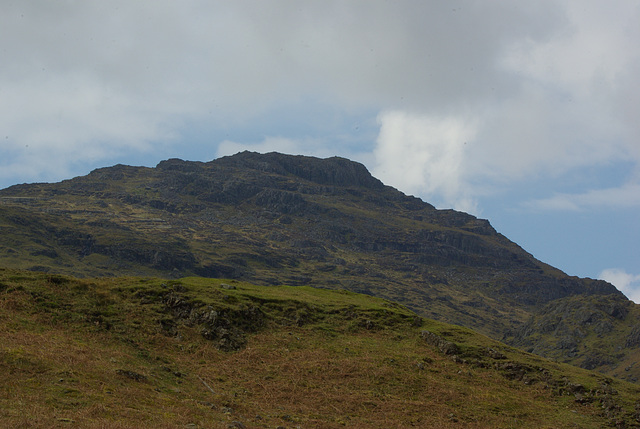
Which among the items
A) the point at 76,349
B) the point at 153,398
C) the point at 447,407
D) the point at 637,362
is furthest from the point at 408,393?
the point at 637,362

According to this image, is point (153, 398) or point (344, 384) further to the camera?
point (344, 384)

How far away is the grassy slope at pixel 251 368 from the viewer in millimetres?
23406

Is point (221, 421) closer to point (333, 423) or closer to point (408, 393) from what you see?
point (333, 423)

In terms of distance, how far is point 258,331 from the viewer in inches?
1563

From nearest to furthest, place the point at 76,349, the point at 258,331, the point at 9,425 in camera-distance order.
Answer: the point at 9,425, the point at 76,349, the point at 258,331

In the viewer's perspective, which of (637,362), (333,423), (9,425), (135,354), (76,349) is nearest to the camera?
(9,425)

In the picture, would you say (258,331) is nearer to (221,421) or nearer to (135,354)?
(135,354)

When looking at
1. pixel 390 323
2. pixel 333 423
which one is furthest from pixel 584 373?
pixel 333 423

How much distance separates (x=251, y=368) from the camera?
3353 centimetres

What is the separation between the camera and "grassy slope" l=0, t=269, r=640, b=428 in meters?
23.4

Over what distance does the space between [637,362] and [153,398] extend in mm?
214307

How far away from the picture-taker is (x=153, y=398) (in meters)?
24.5

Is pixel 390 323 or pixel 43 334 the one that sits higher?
pixel 390 323

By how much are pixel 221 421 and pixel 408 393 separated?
46.7ft
